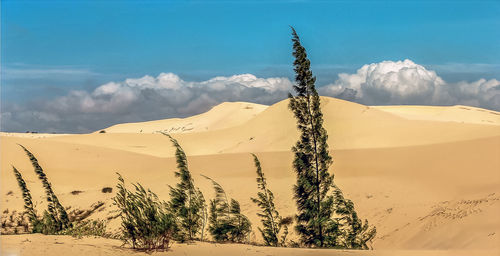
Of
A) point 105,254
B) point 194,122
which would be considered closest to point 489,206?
point 105,254

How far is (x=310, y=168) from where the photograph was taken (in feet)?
50.7

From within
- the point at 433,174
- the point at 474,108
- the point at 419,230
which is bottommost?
the point at 419,230

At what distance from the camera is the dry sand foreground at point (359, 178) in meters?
13.8

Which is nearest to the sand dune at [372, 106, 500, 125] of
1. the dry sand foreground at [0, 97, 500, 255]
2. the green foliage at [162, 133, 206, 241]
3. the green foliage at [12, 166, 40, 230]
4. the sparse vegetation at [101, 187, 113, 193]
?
the dry sand foreground at [0, 97, 500, 255]

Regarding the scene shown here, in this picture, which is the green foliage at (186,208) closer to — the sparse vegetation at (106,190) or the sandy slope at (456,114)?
the sparse vegetation at (106,190)

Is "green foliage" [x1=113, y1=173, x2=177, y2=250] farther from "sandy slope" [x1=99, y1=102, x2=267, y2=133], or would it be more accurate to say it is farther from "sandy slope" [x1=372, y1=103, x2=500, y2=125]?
"sandy slope" [x1=99, y1=102, x2=267, y2=133]

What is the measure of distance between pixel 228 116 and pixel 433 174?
7752 centimetres

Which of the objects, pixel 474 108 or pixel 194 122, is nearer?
pixel 474 108

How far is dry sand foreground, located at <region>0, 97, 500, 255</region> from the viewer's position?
13.8m

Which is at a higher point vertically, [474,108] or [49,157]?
[474,108]

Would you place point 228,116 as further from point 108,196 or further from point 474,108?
point 108,196

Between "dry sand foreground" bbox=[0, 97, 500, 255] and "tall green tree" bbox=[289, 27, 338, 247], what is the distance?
264 centimetres

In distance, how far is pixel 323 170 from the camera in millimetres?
15227

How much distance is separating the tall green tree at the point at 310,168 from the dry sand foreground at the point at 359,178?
8.66ft
